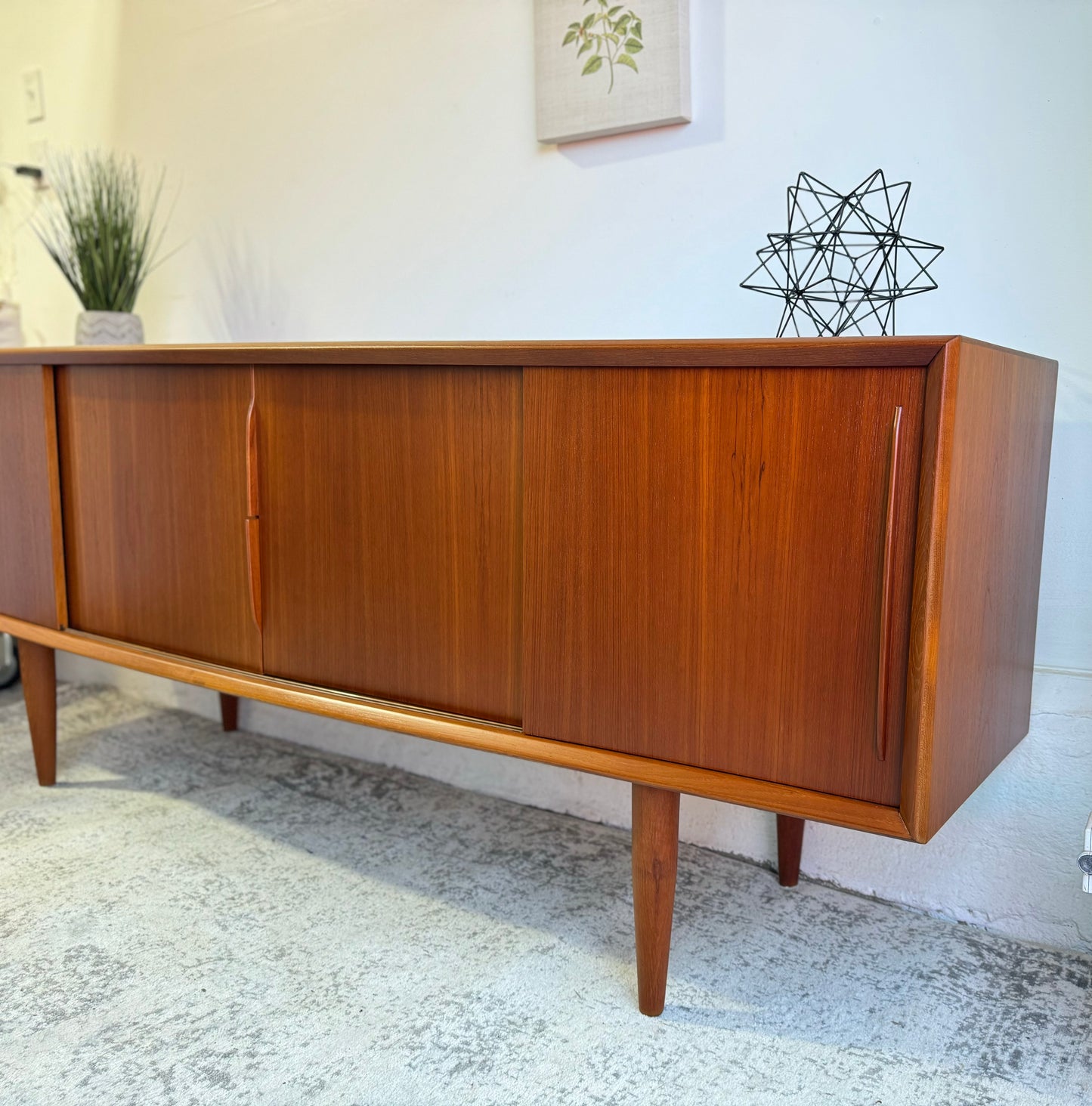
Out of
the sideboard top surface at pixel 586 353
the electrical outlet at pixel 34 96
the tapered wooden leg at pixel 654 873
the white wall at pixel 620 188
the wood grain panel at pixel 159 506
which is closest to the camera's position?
the sideboard top surface at pixel 586 353

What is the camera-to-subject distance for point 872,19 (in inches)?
54.6

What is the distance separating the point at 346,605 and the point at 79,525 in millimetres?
573

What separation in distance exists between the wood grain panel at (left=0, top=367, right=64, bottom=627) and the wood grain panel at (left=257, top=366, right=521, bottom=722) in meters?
0.47

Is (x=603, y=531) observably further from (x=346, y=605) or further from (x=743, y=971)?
(x=743, y=971)

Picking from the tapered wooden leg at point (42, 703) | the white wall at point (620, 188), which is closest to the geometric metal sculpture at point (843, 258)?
the white wall at point (620, 188)

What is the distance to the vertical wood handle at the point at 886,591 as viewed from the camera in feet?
3.07

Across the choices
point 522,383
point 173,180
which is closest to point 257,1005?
point 522,383

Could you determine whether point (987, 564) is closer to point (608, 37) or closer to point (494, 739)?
point (494, 739)

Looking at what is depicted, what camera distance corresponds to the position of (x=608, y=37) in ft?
5.18

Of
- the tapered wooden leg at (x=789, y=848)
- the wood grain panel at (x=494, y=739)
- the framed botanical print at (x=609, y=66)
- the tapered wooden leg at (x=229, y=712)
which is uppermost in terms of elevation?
the framed botanical print at (x=609, y=66)

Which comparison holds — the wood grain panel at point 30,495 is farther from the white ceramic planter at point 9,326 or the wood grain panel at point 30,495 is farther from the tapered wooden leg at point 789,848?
the tapered wooden leg at point 789,848

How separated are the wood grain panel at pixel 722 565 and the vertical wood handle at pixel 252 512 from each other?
1.44 feet

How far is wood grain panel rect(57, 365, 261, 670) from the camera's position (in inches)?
56.5

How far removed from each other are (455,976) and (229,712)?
3.64 ft
